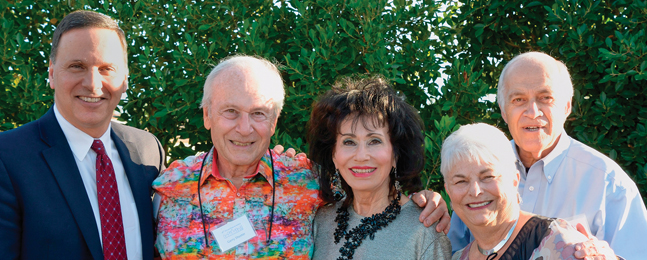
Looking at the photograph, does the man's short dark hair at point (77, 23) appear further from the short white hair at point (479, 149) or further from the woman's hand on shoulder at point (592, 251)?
the woman's hand on shoulder at point (592, 251)

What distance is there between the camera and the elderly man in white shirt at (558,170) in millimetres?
2889

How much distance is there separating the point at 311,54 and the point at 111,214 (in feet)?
5.71

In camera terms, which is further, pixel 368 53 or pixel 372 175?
pixel 368 53

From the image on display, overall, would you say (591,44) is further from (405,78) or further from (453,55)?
(405,78)

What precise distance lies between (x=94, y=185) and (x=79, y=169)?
0.12 m

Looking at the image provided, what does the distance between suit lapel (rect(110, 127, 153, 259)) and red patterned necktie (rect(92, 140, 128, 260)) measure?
120 millimetres

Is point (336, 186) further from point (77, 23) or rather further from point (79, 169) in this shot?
point (77, 23)

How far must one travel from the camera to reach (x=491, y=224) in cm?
259

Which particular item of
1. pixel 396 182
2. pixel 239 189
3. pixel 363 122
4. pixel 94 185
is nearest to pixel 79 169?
pixel 94 185

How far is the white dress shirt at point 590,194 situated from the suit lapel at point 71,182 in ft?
8.05

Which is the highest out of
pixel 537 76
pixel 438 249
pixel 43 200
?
Answer: pixel 537 76

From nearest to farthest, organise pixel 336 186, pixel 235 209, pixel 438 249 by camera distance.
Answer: pixel 438 249 < pixel 235 209 < pixel 336 186

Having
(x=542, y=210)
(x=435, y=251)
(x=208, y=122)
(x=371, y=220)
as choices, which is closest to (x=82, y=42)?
(x=208, y=122)

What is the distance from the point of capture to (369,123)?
2922 millimetres
